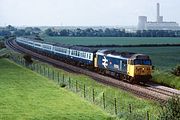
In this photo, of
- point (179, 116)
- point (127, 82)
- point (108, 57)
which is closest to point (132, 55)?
point (127, 82)

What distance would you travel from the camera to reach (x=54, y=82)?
5191 cm

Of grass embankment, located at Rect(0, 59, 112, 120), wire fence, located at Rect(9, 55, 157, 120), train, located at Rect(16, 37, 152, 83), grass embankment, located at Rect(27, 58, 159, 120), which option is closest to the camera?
wire fence, located at Rect(9, 55, 157, 120)

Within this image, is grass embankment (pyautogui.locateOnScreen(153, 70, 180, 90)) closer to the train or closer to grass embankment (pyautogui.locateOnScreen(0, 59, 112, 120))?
the train

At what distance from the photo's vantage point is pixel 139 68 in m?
50.6

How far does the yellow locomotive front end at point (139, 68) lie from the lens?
165 feet


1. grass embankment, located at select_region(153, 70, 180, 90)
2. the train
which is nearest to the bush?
grass embankment, located at select_region(153, 70, 180, 90)

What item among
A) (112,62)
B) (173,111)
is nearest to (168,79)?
(112,62)

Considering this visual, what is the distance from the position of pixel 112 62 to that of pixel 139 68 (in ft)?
24.3

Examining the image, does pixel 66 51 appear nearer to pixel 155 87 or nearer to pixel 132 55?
pixel 132 55

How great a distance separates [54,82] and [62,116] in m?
19.5

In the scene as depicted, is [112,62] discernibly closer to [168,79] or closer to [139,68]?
[139,68]

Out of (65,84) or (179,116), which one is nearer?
(179,116)

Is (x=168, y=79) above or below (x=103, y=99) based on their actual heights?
below

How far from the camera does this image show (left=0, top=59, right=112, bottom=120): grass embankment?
32.8m
